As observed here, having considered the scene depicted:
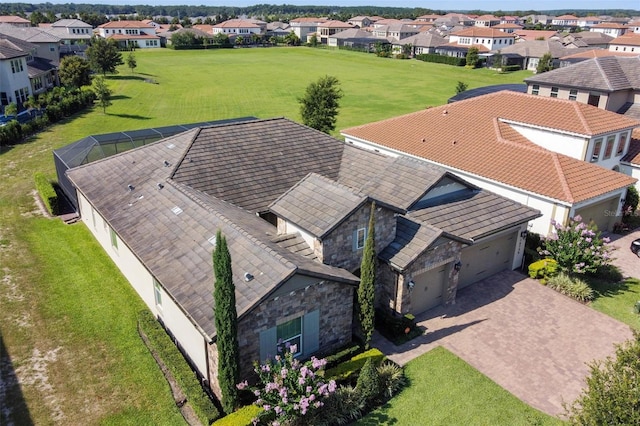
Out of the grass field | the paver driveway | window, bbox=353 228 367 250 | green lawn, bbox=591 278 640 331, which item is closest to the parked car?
green lawn, bbox=591 278 640 331

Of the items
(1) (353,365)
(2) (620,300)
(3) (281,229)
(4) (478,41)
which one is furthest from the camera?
(4) (478,41)

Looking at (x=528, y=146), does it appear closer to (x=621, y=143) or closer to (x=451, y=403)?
(x=621, y=143)

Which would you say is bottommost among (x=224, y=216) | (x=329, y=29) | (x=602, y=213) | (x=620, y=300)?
(x=620, y=300)

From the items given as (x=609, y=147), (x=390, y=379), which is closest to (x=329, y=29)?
(x=609, y=147)

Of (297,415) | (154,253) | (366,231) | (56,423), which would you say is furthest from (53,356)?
(366,231)

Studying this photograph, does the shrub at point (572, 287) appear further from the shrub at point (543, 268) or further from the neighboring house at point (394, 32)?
the neighboring house at point (394, 32)

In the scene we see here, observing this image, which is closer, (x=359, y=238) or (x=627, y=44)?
(x=359, y=238)

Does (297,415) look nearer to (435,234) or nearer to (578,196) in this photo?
(435,234)
